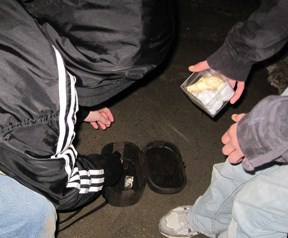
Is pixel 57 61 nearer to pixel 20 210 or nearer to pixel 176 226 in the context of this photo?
pixel 20 210

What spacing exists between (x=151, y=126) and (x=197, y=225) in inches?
25.1

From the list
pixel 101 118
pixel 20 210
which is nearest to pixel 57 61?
pixel 20 210

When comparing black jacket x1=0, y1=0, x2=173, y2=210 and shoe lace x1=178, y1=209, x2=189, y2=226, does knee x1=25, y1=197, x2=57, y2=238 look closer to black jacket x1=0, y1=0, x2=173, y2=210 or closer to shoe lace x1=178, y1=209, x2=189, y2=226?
black jacket x1=0, y1=0, x2=173, y2=210

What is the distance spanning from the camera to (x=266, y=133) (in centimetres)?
92

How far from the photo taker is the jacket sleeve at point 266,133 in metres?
0.90

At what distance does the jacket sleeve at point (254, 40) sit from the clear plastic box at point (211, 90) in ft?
0.11

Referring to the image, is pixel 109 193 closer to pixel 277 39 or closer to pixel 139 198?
pixel 139 198

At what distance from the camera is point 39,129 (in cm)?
80

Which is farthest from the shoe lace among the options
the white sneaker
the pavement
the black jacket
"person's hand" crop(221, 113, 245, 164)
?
the black jacket

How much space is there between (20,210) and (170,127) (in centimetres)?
109

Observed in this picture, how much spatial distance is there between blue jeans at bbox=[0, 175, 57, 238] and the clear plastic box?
0.61 meters

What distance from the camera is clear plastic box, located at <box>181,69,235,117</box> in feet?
3.83

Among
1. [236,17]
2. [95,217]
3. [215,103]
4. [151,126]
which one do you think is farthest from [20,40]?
[236,17]

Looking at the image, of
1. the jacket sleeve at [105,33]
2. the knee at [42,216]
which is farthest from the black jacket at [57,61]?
the knee at [42,216]
